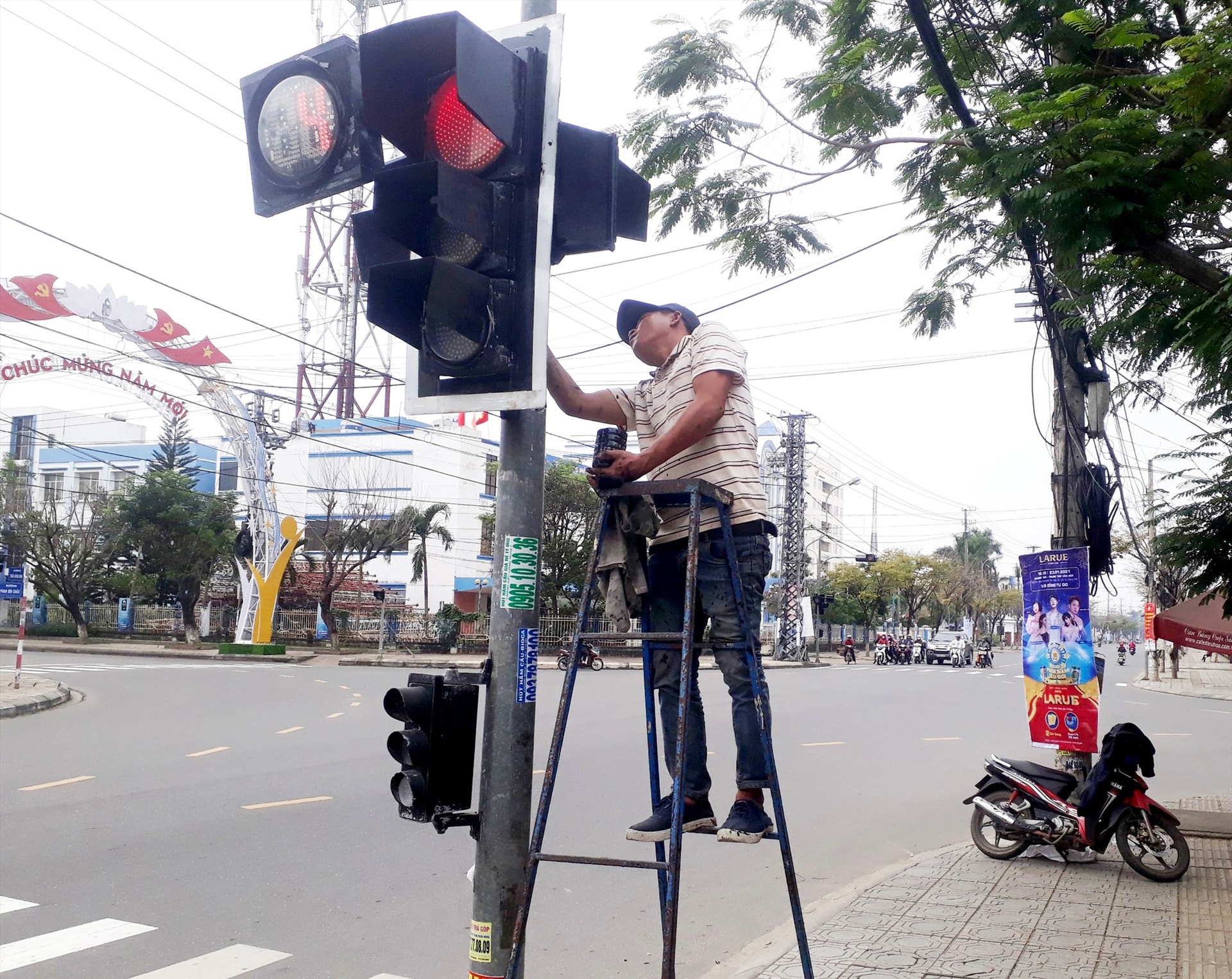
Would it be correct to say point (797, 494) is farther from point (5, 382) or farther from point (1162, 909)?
point (1162, 909)

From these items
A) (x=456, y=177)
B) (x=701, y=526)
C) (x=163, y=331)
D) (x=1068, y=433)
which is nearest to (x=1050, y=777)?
(x=1068, y=433)

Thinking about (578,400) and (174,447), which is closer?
(578,400)

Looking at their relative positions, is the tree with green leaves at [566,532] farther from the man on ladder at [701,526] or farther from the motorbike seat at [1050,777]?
the man on ladder at [701,526]

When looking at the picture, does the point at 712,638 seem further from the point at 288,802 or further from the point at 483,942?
the point at 288,802

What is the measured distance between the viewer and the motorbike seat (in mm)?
7543

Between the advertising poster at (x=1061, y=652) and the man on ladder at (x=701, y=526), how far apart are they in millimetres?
5599

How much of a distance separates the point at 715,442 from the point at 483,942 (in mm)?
1776

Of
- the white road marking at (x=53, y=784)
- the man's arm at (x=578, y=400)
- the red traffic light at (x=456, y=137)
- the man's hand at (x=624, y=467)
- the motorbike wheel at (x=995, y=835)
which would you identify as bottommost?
the white road marking at (x=53, y=784)

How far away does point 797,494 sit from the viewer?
43.5m

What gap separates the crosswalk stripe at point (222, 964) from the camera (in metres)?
4.59

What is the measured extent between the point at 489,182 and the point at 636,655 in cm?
3633

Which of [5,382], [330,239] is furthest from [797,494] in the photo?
[5,382]

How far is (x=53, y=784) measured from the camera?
29.7ft

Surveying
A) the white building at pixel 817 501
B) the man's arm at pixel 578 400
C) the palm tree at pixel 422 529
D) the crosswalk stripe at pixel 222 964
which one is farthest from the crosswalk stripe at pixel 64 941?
the white building at pixel 817 501
